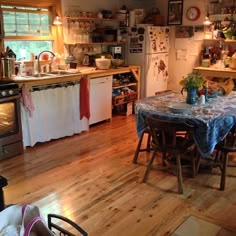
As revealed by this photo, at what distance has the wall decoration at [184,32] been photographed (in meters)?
6.13

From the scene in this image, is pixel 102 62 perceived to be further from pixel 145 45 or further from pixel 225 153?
pixel 225 153

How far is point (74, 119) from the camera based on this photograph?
4.57m

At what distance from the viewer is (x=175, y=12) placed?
620 centimetres

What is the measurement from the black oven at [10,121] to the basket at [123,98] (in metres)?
1.95

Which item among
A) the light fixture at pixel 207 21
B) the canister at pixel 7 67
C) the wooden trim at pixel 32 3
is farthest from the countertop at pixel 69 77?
the light fixture at pixel 207 21

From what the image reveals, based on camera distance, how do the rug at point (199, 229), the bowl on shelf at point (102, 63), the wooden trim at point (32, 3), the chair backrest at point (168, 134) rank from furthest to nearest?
the bowl on shelf at point (102, 63), the wooden trim at point (32, 3), the chair backrest at point (168, 134), the rug at point (199, 229)

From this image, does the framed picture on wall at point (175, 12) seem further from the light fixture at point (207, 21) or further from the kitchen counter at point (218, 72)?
the kitchen counter at point (218, 72)

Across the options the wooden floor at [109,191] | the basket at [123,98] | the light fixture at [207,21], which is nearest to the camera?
the wooden floor at [109,191]

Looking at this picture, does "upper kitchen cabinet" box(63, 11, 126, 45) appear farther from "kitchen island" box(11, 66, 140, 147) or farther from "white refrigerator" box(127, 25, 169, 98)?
"kitchen island" box(11, 66, 140, 147)

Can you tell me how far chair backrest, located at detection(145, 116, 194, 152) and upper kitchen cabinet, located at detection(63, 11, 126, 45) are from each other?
2.66 m

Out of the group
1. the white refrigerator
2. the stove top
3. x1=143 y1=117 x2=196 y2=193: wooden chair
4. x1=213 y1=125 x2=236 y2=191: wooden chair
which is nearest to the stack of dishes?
the white refrigerator

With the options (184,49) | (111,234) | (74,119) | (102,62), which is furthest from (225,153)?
(184,49)

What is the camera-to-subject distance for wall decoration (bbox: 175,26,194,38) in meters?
6.13

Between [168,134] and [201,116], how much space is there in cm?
49
